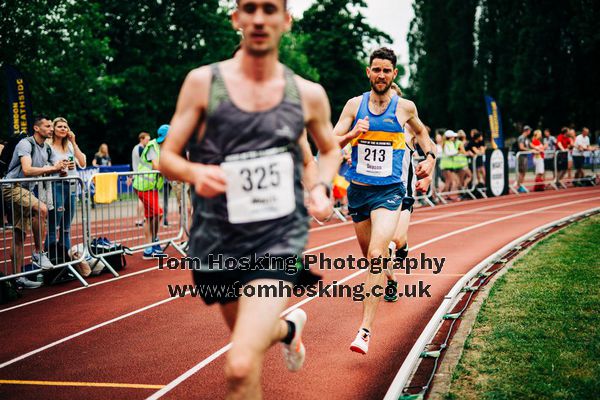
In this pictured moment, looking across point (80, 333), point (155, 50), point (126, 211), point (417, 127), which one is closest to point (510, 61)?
point (155, 50)

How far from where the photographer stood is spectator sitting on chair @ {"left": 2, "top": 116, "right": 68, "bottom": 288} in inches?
325

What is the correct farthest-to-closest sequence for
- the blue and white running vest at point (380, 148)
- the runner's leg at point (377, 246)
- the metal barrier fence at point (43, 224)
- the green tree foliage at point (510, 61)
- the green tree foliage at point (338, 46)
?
the green tree foliage at point (338, 46)
the green tree foliage at point (510, 61)
the metal barrier fence at point (43, 224)
the blue and white running vest at point (380, 148)
the runner's leg at point (377, 246)

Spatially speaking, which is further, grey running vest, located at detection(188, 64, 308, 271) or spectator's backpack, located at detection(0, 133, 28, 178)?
spectator's backpack, located at detection(0, 133, 28, 178)

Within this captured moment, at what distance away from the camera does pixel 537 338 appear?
5133mm

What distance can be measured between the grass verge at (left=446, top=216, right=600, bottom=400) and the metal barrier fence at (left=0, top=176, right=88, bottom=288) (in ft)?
17.5

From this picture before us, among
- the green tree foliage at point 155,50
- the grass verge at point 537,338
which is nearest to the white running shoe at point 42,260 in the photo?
the grass verge at point 537,338

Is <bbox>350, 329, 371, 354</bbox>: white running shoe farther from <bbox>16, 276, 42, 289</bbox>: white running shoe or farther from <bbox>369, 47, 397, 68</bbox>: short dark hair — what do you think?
<bbox>16, 276, 42, 289</bbox>: white running shoe

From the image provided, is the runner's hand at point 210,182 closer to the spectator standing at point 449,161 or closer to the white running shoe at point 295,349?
the white running shoe at point 295,349

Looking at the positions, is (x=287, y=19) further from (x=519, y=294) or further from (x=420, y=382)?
(x=519, y=294)

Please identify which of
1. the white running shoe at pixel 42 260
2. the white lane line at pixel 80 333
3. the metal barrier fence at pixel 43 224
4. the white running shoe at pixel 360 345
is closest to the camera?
the white running shoe at pixel 360 345

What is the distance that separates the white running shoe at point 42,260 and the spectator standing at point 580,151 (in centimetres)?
1978

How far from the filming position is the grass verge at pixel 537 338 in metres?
4.12

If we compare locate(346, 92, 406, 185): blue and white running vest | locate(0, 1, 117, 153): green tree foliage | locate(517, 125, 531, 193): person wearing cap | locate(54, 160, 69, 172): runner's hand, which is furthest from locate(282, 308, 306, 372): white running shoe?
locate(0, 1, 117, 153): green tree foliage

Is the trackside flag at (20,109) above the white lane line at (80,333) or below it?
above
